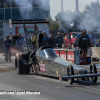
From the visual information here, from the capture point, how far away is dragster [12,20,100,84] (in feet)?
27.6

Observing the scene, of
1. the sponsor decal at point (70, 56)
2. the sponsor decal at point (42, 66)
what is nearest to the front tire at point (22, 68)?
the sponsor decal at point (42, 66)

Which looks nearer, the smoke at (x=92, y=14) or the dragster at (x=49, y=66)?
the dragster at (x=49, y=66)

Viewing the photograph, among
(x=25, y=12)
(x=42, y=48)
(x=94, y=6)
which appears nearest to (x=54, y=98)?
(x=42, y=48)

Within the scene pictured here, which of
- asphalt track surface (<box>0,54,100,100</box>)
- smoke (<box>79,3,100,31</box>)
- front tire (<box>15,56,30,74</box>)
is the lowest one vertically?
asphalt track surface (<box>0,54,100,100</box>)

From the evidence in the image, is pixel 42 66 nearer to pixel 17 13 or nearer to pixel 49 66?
pixel 49 66

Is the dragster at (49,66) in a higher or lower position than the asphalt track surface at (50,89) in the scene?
higher

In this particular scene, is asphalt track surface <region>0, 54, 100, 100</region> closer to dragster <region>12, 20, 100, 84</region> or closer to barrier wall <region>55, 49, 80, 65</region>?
dragster <region>12, 20, 100, 84</region>

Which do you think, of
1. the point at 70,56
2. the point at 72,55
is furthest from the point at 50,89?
the point at 70,56

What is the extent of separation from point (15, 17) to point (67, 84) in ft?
74.5

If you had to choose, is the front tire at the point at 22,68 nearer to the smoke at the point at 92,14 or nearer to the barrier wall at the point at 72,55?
the barrier wall at the point at 72,55

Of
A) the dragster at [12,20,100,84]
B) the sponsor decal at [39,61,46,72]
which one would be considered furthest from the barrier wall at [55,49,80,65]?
the sponsor decal at [39,61,46,72]

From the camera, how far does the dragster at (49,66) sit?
8398 millimetres

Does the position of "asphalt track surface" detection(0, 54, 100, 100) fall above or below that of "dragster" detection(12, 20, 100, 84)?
below

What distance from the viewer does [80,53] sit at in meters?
14.9
